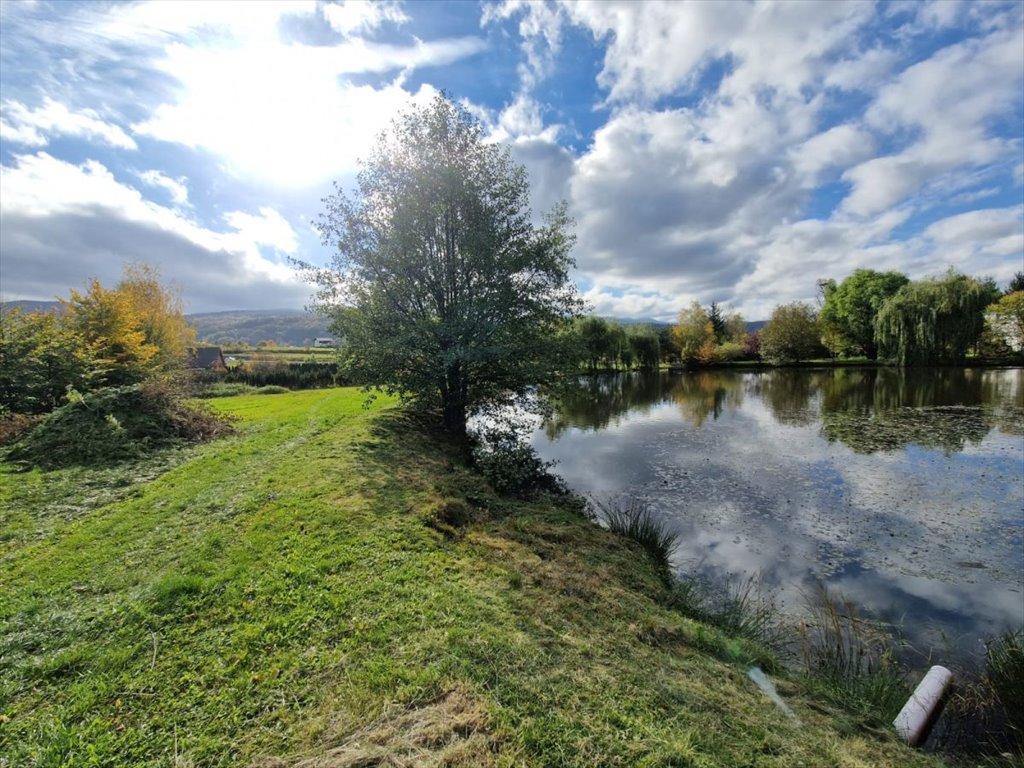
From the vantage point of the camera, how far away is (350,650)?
4488mm

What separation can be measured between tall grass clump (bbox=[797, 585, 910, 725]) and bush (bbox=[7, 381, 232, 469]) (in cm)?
1595

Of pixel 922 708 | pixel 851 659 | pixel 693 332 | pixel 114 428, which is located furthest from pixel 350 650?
pixel 693 332

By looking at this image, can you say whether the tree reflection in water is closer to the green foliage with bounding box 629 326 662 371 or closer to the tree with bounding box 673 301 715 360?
the green foliage with bounding box 629 326 662 371

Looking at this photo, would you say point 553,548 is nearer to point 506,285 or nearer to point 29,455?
point 506,285

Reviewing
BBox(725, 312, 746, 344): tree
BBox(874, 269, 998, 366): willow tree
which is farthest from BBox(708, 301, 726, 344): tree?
BBox(874, 269, 998, 366): willow tree

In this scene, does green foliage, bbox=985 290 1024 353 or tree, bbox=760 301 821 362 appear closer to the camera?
green foliage, bbox=985 290 1024 353

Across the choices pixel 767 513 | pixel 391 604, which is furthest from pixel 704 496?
pixel 391 604

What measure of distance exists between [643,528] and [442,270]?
12.6 m

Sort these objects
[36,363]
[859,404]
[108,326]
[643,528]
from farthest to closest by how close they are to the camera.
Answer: [859,404] → [108,326] → [36,363] → [643,528]

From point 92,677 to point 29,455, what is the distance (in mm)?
10554

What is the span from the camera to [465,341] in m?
15.9

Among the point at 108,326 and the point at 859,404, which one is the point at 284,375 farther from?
the point at 859,404

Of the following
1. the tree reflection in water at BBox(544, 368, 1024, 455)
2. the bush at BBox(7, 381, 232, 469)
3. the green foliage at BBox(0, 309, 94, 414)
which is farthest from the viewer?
the tree reflection in water at BBox(544, 368, 1024, 455)

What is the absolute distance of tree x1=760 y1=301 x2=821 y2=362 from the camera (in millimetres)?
68625
